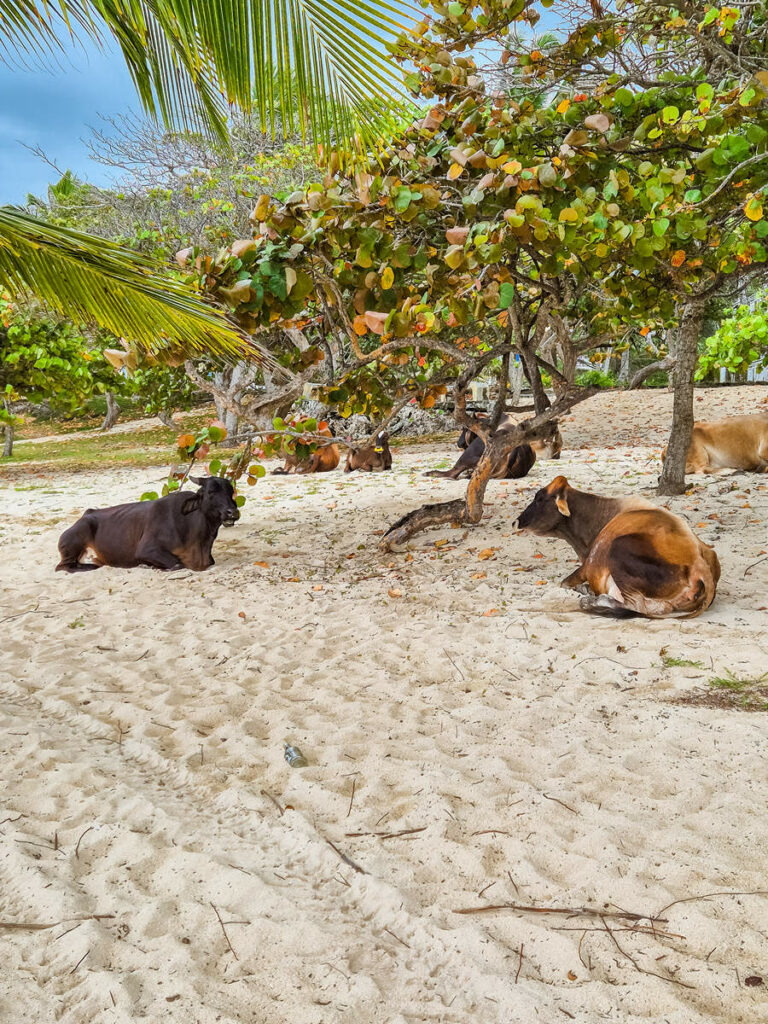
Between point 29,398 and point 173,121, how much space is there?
1308cm

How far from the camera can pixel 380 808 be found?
116 inches

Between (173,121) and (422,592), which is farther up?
(173,121)

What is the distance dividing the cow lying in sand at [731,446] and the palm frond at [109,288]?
718cm

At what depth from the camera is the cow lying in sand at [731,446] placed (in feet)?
30.1

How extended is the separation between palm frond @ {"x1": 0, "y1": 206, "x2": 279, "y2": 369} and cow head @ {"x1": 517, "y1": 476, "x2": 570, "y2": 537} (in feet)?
10.5

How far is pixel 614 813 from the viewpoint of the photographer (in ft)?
9.07

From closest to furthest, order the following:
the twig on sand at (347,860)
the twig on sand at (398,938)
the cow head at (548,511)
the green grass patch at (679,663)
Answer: the twig on sand at (398,938) < the twig on sand at (347,860) < the green grass patch at (679,663) < the cow head at (548,511)

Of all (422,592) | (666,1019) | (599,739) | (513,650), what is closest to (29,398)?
(422,592)

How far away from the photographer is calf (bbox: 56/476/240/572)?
7.29m

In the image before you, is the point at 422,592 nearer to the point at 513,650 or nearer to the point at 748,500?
the point at 513,650

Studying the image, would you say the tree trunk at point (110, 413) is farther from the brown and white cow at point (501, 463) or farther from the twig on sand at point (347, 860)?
the twig on sand at point (347, 860)

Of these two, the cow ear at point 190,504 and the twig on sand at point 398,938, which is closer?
the twig on sand at point 398,938

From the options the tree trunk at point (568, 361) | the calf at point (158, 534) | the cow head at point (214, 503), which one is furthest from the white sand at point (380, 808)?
the tree trunk at point (568, 361)

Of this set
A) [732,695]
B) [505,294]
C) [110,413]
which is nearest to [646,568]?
[732,695]
